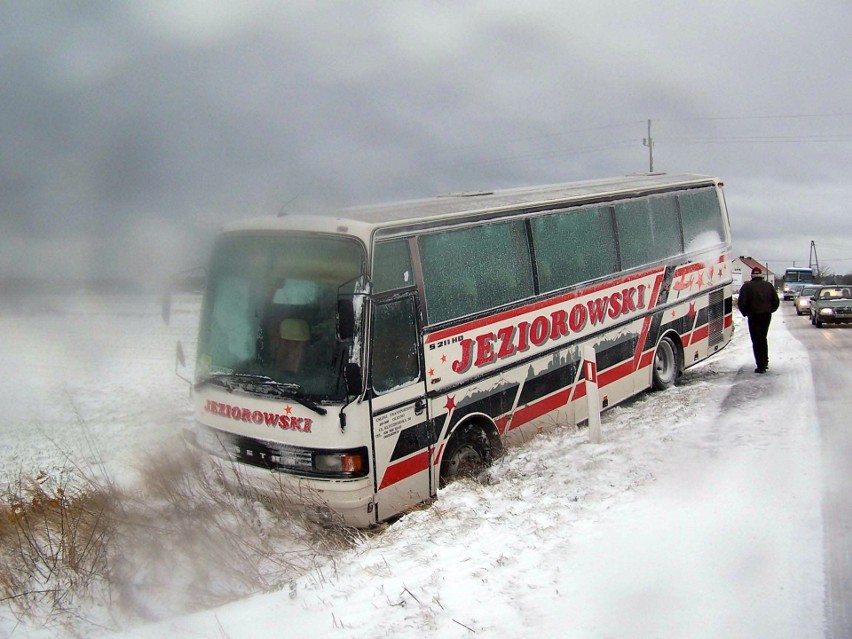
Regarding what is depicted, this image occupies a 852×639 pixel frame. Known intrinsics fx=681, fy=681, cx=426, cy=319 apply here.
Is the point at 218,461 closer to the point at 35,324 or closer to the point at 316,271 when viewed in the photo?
the point at 316,271

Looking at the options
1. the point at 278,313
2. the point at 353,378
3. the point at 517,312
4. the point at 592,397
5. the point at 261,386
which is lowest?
the point at 592,397

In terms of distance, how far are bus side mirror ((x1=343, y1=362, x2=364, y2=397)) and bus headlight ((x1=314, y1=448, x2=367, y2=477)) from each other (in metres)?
Result: 0.51

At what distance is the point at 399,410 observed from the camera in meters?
6.00

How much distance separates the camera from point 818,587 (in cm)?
388

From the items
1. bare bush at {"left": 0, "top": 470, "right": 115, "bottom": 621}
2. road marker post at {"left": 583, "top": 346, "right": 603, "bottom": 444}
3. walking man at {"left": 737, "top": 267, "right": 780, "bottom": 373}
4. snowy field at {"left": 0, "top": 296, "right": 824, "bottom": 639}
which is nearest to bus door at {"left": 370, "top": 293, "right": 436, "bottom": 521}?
snowy field at {"left": 0, "top": 296, "right": 824, "bottom": 639}

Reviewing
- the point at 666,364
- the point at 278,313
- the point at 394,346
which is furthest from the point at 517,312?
the point at 666,364

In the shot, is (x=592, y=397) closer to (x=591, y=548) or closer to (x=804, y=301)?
(x=591, y=548)

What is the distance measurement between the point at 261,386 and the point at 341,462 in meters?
0.99

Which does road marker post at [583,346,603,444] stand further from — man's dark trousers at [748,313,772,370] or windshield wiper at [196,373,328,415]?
man's dark trousers at [748,313,772,370]

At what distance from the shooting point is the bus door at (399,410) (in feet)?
19.1

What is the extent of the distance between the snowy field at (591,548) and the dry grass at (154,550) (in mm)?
178

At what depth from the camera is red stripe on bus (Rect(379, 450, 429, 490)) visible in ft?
19.5

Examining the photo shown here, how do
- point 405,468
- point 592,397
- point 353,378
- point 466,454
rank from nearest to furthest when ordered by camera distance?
1. point 353,378
2. point 405,468
3. point 466,454
4. point 592,397

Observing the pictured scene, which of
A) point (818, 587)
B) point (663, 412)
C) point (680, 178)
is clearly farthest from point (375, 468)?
point (680, 178)
